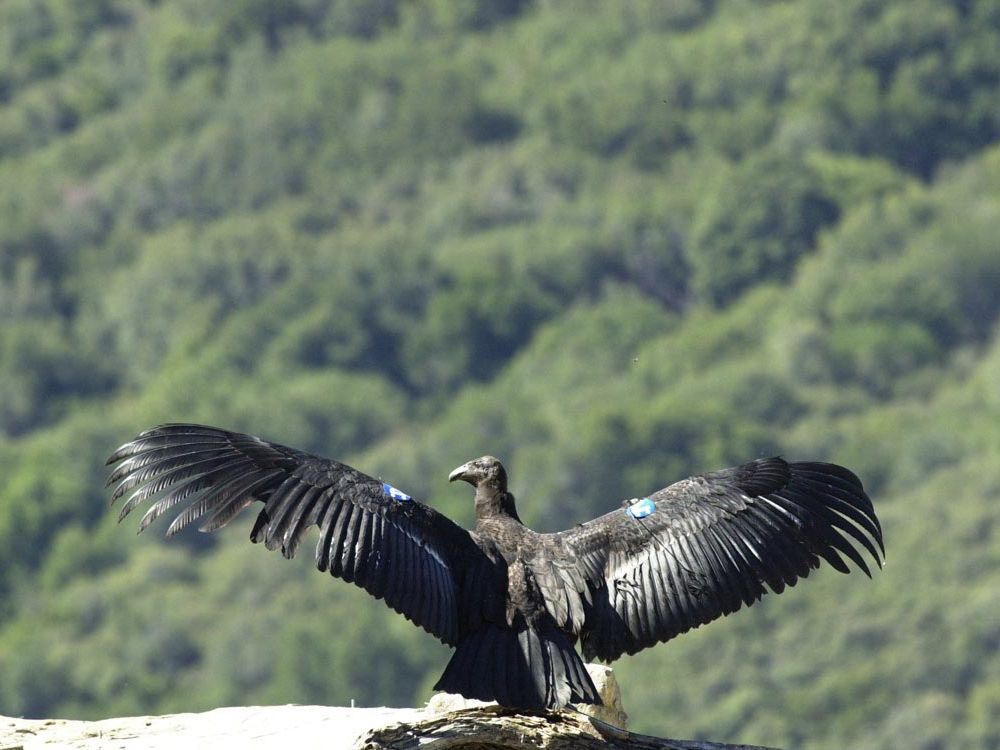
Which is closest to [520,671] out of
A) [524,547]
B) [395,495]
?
[524,547]

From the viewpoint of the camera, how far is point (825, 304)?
302 feet

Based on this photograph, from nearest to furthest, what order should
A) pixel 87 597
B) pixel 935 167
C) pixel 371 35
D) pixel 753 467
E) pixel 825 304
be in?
pixel 753 467 < pixel 87 597 < pixel 825 304 < pixel 935 167 < pixel 371 35

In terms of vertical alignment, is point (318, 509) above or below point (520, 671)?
above

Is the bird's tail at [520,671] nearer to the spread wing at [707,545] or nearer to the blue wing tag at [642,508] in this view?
the spread wing at [707,545]

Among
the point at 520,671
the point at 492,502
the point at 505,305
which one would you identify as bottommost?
the point at 520,671

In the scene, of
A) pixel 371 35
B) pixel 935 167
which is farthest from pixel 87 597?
pixel 371 35

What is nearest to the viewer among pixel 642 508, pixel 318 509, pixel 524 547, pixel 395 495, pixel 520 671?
pixel 520 671

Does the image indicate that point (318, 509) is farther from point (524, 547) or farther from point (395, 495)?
point (524, 547)

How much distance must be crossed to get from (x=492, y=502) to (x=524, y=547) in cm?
53

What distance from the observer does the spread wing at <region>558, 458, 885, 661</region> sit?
11.8 metres

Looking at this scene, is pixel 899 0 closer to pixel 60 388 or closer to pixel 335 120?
pixel 335 120

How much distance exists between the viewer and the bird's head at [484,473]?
12383 mm

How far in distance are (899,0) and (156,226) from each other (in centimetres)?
3171

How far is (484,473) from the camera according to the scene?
40.8 feet
